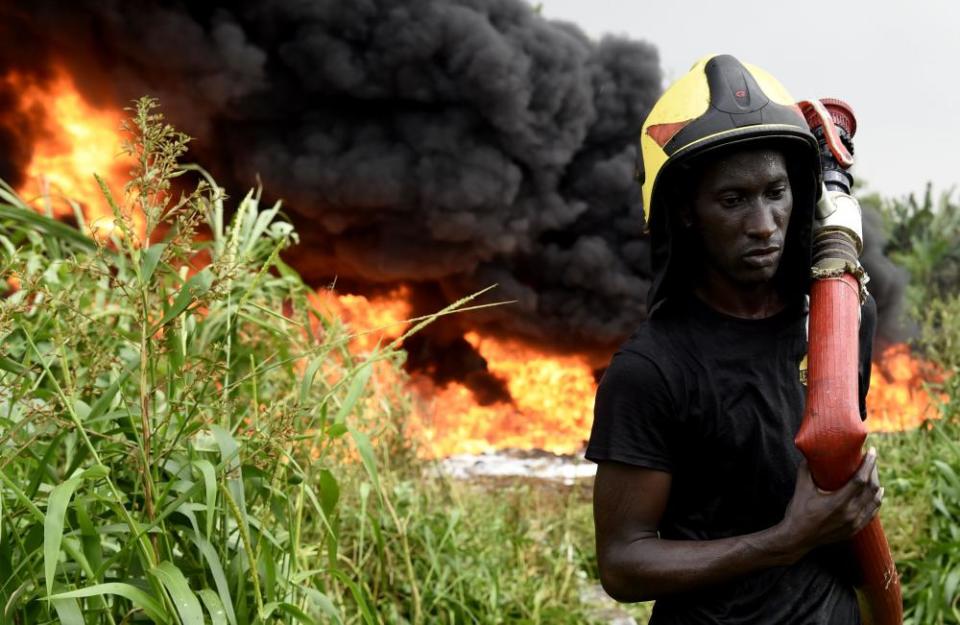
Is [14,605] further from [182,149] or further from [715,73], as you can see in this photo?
[715,73]

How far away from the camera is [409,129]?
1402cm

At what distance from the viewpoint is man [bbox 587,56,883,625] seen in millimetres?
1539

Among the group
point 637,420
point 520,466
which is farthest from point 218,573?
point 520,466

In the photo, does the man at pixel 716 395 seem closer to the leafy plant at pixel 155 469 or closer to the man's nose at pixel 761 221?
the man's nose at pixel 761 221

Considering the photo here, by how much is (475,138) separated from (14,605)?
1309 cm

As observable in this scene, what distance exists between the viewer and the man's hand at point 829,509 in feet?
4.69

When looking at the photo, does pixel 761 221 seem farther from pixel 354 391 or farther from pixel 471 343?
pixel 471 343

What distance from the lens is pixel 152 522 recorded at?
161cm

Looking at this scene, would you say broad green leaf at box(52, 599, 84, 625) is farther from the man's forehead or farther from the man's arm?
the man's forehead

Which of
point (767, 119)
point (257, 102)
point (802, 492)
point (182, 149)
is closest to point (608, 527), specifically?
point (802, 492)

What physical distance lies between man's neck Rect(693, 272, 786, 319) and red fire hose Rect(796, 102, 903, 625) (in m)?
0.12

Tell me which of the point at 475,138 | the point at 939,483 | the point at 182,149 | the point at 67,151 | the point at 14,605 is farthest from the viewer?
the point at 475,138

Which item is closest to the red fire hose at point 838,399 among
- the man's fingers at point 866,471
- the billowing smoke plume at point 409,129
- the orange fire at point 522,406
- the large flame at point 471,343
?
the man's fingers at point 866,471

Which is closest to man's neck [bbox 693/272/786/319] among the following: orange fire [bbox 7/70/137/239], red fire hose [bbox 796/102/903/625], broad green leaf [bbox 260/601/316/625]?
red fire hose [bbox 796/102/903/625]
